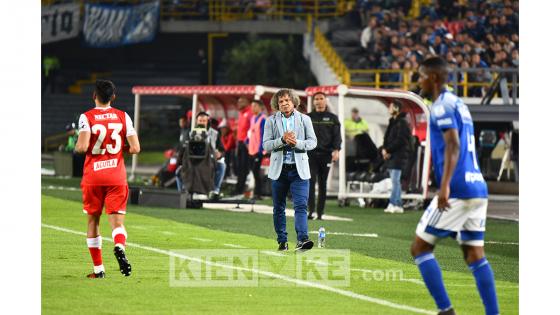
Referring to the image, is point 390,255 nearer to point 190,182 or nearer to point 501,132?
point 190,182

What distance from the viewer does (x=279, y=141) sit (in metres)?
15.9

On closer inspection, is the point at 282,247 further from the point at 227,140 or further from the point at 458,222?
the point at 227,140

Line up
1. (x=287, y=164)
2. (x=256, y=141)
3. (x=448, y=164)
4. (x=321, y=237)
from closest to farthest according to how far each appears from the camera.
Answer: (x=448, y=164)
(x=287, y=164)
(x=321, y=237)
(x=256, y=141)

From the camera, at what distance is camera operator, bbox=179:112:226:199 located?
24.9 m

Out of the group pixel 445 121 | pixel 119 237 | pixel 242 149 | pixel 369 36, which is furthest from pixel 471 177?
pixel 369 36

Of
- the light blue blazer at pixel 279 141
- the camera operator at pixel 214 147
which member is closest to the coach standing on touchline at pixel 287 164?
the light blue blazer at pixel 279 141

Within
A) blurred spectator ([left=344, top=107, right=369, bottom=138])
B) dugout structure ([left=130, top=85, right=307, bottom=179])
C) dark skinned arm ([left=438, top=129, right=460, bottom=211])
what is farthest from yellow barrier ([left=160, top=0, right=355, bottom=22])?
dark skinned arm ([left=438, top=129, right=460, bottom=211])

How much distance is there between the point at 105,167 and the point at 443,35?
2860cm

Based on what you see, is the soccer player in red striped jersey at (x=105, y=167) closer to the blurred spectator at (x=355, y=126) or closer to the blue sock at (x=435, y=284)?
the blue sock at (x=435, y=284)

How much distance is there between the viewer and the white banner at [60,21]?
52625 mm

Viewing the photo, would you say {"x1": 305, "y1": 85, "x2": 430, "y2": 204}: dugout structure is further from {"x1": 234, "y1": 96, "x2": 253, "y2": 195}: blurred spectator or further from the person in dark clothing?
the person in dark clothing

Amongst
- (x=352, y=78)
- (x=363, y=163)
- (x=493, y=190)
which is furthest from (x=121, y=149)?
(x=352, y=78)

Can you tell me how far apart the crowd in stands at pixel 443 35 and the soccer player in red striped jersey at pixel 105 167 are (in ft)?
78.6

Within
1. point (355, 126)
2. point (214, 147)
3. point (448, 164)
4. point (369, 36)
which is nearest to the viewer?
point (448, 164)
